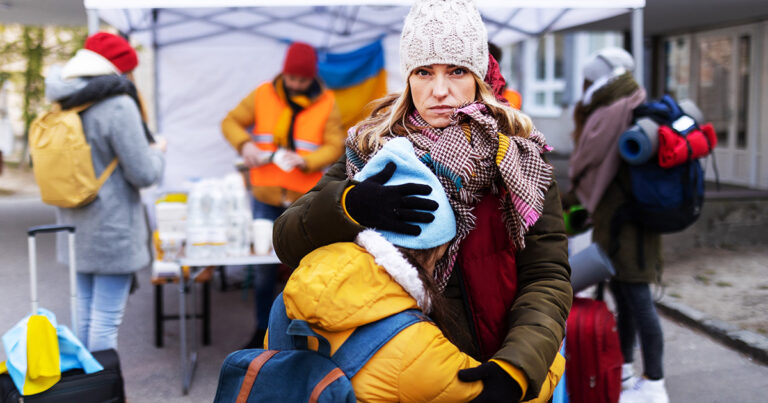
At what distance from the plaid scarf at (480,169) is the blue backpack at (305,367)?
0.87 feet

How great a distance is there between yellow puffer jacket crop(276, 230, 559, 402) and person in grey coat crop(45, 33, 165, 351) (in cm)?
238

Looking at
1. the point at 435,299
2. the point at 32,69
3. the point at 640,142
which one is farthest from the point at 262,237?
the point at 32,69

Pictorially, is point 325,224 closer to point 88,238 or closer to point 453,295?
point 453,295

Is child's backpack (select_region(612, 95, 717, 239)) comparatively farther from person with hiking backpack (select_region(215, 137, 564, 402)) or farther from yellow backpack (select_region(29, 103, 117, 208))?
yellow backpack (select_region(29, 103, 117, 208))

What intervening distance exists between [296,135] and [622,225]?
7.82 ft

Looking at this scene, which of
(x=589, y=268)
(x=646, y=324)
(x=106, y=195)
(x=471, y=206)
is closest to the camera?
(x=471, y=206)

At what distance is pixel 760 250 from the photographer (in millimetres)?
7652

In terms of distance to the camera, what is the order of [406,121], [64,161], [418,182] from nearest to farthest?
[418,182] → [406,121] → [64,161]

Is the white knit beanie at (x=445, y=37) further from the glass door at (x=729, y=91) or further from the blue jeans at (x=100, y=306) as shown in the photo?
the glass door at (x=729, y=91)

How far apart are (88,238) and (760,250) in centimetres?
706

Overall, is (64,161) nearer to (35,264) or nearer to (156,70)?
(35,264)

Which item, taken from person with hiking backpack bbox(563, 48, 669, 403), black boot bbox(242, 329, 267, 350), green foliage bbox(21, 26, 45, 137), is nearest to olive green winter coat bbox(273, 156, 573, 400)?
person with hiking backpack bbox(563, 48, 669, 403)

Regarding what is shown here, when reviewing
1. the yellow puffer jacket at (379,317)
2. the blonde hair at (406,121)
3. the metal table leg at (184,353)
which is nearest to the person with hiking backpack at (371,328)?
the yellow puffer jacket at (379,317)

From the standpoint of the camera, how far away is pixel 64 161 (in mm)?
3367
